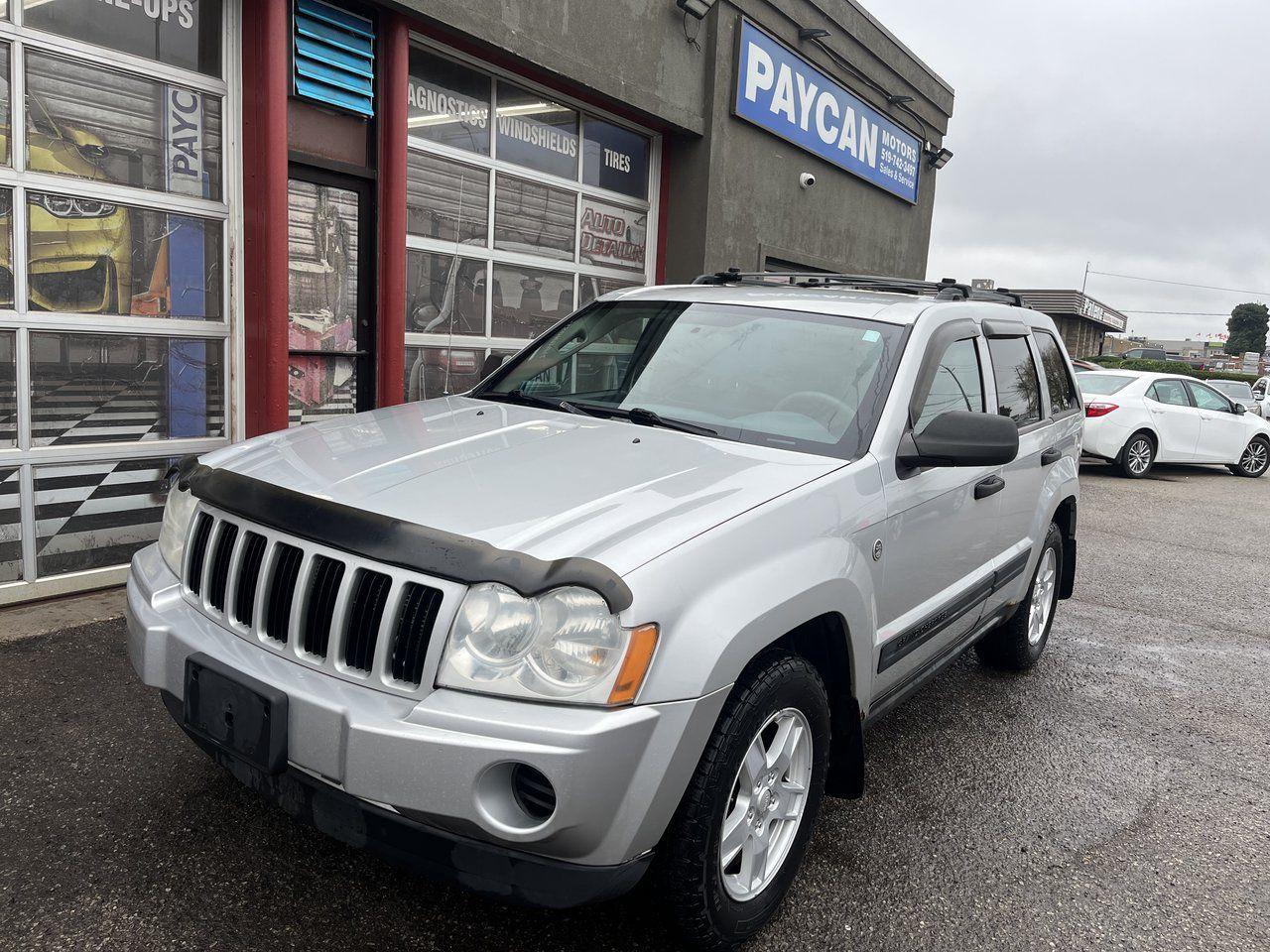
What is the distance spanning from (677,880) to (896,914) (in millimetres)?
854

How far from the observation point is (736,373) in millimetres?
3219

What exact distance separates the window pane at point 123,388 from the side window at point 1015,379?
4.21m

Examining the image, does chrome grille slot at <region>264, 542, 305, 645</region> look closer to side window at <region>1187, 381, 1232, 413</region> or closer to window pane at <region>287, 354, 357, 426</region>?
window pane at <region>287, 354, 357, 426</region>

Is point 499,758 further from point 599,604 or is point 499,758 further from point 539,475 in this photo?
point 539,475

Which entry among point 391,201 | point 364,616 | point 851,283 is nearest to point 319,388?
point 391,201

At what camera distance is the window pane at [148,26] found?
4586mm

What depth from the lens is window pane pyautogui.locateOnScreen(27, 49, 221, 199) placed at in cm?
458

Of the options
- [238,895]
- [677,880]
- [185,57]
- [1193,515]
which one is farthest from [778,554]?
[1193,515]

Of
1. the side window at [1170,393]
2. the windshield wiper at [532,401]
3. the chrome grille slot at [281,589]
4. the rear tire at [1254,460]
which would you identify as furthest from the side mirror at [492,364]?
the rear tire at [1254,460]

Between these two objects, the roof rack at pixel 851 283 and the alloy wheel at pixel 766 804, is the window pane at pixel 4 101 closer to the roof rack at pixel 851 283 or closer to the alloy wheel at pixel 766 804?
the roof rack at pixel 851 283

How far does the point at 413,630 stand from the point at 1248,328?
126 meters

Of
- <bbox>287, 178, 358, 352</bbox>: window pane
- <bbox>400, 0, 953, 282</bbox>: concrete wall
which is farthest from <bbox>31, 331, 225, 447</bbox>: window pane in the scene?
<bbox>400, 0, 953, 282</bbox>: concrete wall

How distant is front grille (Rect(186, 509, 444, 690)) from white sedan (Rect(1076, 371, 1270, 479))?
39.6 feet

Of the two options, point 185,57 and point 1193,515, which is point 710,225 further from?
point 1193,515
